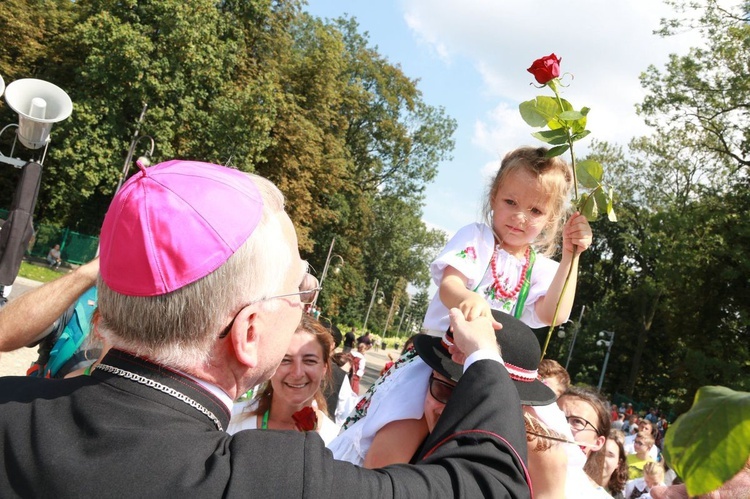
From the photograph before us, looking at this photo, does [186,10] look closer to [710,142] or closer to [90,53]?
[90,53]

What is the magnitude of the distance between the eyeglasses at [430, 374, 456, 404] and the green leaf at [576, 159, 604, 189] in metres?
0.77

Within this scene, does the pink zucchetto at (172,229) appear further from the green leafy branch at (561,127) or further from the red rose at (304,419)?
the red rose at (304,419)

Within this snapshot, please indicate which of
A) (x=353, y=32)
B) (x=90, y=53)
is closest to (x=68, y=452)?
(x=90, y=53)

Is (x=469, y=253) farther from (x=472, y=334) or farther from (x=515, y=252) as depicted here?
(x=472, y=334)

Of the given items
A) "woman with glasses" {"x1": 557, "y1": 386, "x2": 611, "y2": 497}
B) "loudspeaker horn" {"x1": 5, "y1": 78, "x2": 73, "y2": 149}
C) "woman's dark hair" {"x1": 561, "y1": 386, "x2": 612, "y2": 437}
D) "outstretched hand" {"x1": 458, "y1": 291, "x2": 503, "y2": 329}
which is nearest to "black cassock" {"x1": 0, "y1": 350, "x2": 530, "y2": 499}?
"outstretched hand" {"x1": 458, "y1": 291, "x2": 503, "y2": 329}

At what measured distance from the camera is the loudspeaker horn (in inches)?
284

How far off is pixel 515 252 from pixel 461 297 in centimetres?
59

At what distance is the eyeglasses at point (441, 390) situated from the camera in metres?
2.12

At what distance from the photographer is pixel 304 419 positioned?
362 centimetres

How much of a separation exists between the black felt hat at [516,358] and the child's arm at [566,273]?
0.96 feet

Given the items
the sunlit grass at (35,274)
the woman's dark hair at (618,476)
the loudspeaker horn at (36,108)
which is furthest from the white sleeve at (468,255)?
the sunlit grass at (35,274)

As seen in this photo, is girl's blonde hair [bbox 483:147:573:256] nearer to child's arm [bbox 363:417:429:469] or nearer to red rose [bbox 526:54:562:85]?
red rose [bbox 526:54:562:85]

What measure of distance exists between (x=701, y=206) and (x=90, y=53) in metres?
25.5

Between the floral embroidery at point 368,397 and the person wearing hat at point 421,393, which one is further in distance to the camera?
the floral embroidery at point 368,397
